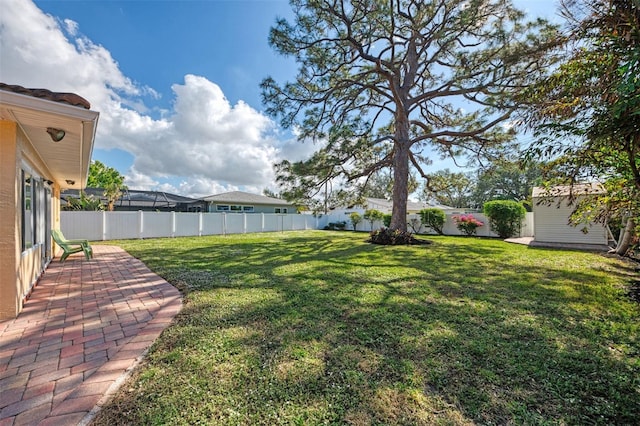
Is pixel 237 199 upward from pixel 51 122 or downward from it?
upward

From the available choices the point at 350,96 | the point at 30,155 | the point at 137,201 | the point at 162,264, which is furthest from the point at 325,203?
the point at 137,201

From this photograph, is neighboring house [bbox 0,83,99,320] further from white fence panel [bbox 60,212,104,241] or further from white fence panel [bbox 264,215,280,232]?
white fence panel [bbox 264,215,280,232]

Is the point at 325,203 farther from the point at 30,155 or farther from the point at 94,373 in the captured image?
the point at 94,373

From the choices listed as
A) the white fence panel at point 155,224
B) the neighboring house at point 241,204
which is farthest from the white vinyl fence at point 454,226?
the white fence panel at point 155,224

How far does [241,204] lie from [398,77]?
18.0 m

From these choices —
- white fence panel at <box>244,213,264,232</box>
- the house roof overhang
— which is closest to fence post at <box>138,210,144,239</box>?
white fence panel at <box>244,213,264,232</box>

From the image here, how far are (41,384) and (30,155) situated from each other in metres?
4.50

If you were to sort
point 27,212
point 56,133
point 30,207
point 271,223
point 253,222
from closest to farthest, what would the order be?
1. point 56,133
2. point 27,212
3. point 30,207
4. point 253,222
5. point 271,223

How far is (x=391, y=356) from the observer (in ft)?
9.00

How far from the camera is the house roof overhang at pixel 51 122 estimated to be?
10.3 feet

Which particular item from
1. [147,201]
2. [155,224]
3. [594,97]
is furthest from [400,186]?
[147,201]

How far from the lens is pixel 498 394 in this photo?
2.18m

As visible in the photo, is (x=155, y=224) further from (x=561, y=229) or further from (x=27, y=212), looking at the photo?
(x=561, y=229)

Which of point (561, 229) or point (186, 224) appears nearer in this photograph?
point (561, 229)
